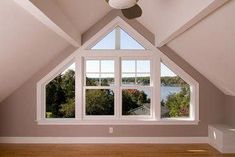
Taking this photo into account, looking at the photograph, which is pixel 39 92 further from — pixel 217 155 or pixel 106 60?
pixel 217 155

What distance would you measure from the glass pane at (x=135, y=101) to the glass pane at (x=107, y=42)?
0.98 m

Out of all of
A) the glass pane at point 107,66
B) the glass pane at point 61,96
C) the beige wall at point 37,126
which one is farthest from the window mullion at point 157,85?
the glass pane at point 61,96

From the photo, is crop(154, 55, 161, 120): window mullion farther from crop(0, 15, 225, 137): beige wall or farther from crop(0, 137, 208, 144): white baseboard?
crop(0, 137, 208, 144): white baseboard

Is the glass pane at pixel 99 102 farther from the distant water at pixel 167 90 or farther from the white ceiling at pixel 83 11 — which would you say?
the white ceiling at pixel 83 11

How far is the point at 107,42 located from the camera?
536cm

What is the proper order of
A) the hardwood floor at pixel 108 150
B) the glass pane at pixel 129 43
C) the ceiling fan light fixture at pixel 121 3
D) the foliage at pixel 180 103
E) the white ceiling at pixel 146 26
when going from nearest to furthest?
1. the ceiling fan light fixture at pixel 121 3
2. the white ceiling at pixel 146 26
3. the hardwood floor at pixel 108 150
4. the glass pane at pixel 129 43
5. the foliage at pixel 180 103

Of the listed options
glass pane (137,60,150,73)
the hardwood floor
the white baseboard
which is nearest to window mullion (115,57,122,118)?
glass pane (137,60,150,73)

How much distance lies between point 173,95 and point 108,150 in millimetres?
1811

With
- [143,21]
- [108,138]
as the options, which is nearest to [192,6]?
[143,21]

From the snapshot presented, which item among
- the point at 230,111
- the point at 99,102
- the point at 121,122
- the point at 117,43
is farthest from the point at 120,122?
the point at 230,111

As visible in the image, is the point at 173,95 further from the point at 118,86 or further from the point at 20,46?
the point at 20,46

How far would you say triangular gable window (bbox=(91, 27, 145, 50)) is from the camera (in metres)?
5.34

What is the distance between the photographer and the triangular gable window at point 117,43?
5.34m

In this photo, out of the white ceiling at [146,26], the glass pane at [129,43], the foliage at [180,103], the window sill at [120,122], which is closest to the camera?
the white ceiling at [146,26]
